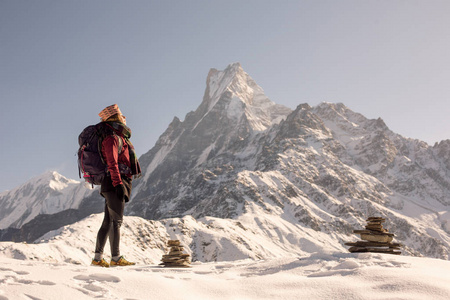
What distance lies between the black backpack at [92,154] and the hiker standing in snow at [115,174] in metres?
0.11

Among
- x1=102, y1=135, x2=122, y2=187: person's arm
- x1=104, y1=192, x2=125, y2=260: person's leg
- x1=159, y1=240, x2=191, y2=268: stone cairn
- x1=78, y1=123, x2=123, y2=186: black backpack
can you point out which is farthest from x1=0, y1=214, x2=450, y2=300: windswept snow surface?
x1=159, y1=240, x2=191, y2=268: stone cairn

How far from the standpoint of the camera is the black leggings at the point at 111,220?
27.1 ft

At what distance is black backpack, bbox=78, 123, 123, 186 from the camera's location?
26.7 feet

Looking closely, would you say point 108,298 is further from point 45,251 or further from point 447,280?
point 45,251

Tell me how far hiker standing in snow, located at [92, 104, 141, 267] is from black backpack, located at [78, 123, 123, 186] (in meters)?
0.11

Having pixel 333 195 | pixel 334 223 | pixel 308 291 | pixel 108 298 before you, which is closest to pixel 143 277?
pixel 108 298

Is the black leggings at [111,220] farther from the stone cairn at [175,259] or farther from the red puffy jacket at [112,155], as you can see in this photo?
the stone cairn at [175,259]

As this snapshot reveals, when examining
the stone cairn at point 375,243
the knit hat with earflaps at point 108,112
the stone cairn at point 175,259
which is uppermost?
the knit hat with earflaps at point 108,112

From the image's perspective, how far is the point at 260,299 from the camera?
5008 mm

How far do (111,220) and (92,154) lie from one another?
5.45 ft

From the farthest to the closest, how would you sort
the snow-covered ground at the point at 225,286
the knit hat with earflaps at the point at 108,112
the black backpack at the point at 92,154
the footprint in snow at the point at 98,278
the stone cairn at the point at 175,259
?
1. the stone cairn at the point at 175,259
2. the knit hat with earflaps at the point at 108,112
3. the black backpack at the point at 92,154
4. the footprint in snow at the point at 98,278
5. the snow-covered ground at the point at 225,286

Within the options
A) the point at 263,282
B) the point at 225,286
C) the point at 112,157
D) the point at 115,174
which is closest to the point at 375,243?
the point at 263,282

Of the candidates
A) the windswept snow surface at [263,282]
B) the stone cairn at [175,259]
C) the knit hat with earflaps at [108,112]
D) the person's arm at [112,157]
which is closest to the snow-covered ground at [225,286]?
the windswept snow surface at [263,282]

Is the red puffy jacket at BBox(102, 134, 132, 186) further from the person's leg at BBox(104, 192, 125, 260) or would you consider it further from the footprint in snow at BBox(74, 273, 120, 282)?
the footprint in snow at BBox(74, 273, 120, 282)
